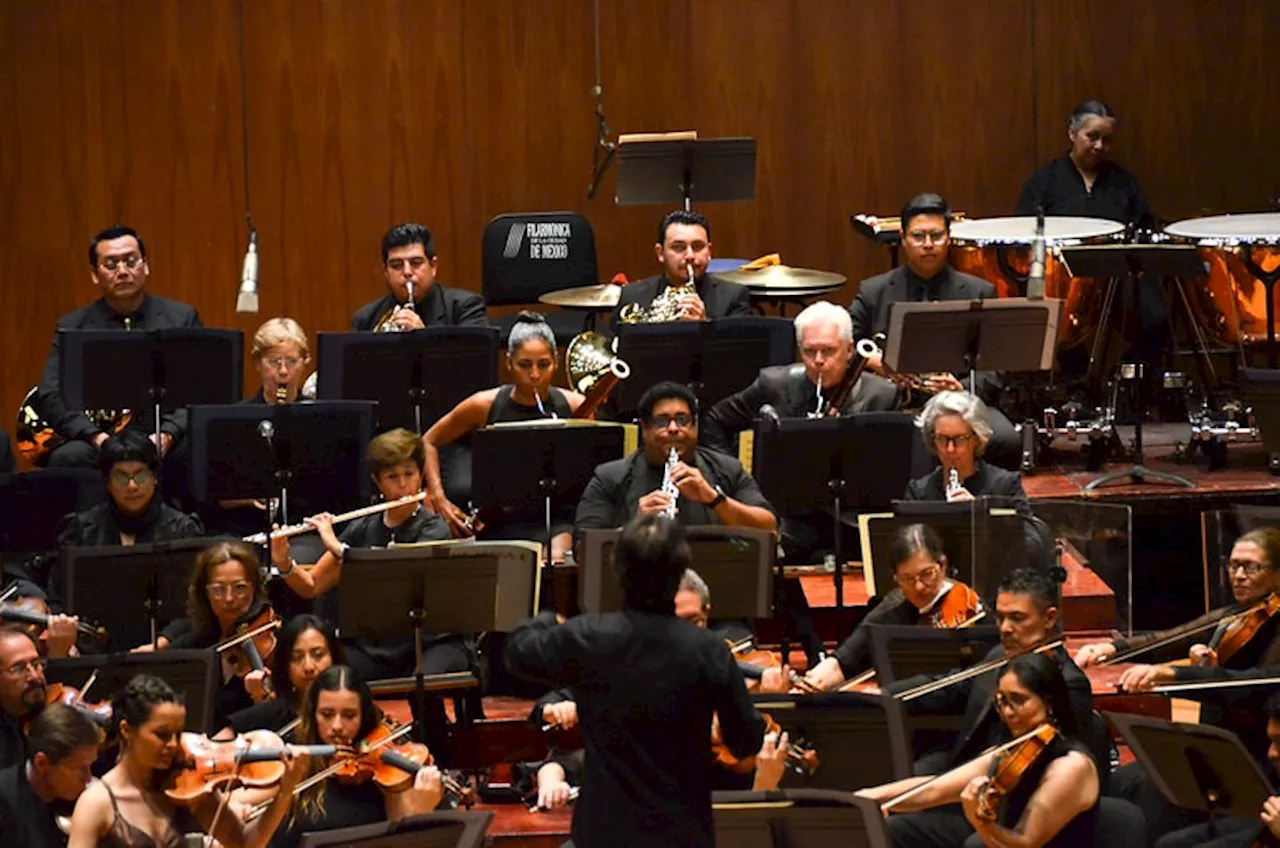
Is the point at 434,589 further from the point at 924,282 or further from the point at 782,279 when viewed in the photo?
the point at 782,279

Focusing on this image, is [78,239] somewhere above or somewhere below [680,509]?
above

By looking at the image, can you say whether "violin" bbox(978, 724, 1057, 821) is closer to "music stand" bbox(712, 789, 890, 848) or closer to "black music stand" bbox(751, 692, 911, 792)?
"black music stand" bbox(751, 692, 911, 792)

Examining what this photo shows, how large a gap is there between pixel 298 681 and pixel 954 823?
1754 mm

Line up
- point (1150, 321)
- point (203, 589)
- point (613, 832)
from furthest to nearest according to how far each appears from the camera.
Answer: point (1150, 321)
point (203, 589)
point (613, 832)

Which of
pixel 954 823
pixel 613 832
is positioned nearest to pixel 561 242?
pixel 954 823

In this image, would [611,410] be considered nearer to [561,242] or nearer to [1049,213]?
[561,242]

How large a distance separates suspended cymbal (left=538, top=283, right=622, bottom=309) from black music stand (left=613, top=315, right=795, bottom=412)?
2.95 feet

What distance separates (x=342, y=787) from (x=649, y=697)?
1.43 m

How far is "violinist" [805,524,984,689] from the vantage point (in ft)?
20.0

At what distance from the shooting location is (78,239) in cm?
989

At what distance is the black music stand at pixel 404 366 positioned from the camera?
7.10 meters

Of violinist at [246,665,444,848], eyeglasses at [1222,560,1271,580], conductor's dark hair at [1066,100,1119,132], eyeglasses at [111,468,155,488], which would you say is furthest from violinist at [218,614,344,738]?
conductor's dark hair at [1066,100,1119,132]

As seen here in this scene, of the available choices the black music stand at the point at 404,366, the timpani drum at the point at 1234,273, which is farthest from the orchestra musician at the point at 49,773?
the timpani drum at the point at 1234,273

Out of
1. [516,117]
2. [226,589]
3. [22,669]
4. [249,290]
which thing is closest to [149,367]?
[249,290]
